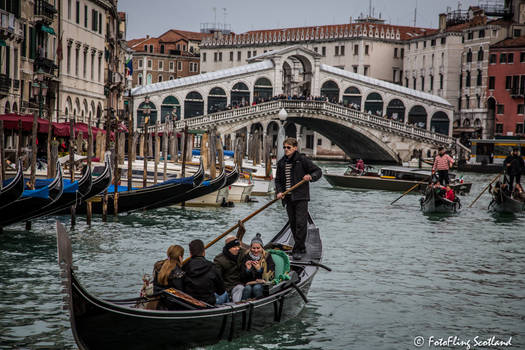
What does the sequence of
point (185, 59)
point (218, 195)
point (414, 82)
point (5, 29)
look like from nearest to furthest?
point (218, 195) < point (5, 29) < point (414, 82) < point (185, 59)

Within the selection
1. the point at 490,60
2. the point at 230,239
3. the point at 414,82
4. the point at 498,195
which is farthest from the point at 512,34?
the point at 230,239

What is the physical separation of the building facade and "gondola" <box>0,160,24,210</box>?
171 feet

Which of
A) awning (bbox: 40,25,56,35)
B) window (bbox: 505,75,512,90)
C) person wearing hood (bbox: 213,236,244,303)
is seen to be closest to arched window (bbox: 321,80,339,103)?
window (bbox: 505,75,512,90)

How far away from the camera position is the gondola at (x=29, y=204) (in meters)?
10.6

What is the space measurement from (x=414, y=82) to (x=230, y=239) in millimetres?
46505

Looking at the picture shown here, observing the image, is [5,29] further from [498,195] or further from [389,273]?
[389,273]

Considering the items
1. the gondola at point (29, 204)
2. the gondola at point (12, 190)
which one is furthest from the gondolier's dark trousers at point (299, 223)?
the gondola at point (29, 204)

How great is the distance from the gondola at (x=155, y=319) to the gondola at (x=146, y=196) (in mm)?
7693

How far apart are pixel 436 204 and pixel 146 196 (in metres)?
5.39

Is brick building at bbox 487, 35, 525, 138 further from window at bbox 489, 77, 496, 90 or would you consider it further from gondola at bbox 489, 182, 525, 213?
gondola at bbox 489, 182, 525, 213

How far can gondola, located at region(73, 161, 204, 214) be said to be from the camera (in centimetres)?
1395

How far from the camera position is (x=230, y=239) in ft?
21.4

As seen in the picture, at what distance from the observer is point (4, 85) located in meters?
18.7

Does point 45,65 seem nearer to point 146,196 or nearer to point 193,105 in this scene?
point 146,196
